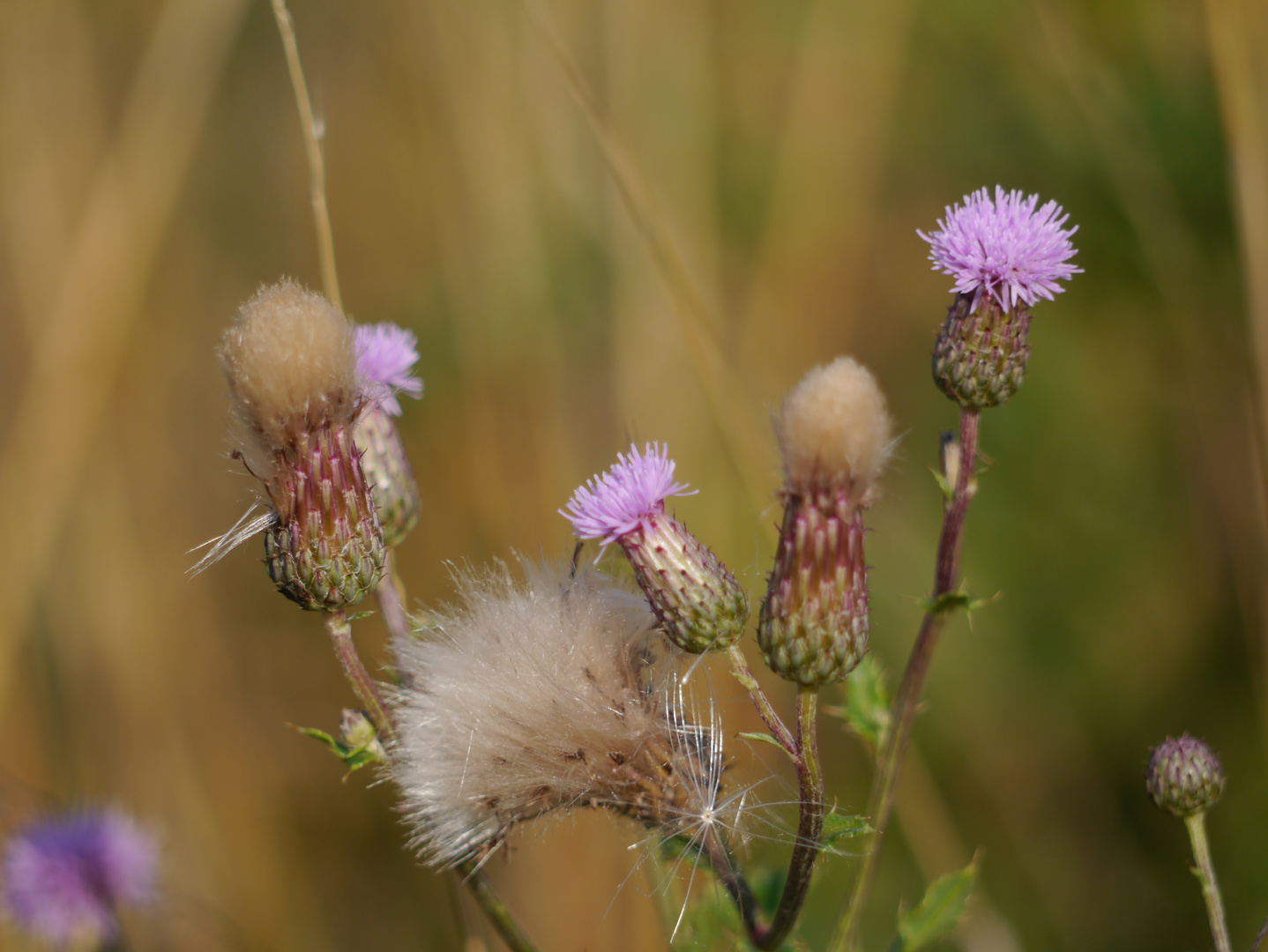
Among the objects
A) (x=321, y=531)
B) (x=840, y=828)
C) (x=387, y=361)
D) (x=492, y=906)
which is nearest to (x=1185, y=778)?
(x=840, y=828)

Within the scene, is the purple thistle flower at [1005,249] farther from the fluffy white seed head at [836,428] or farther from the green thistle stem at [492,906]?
the green thistle stem at [492,906]

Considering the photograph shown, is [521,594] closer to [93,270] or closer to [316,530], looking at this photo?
[316,530]

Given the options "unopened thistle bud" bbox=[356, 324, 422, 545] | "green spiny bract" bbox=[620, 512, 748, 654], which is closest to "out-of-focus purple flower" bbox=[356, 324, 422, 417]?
"unopened thistle bud" bbox=[356, 324, 422, 545]

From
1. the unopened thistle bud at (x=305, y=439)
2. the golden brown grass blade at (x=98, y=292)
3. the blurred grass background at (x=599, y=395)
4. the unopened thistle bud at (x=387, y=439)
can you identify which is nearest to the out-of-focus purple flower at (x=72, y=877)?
the blurred grass background at (x=599, y=395)

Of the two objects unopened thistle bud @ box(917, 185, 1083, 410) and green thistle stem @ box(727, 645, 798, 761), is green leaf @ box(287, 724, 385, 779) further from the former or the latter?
unopened thistle bud @ box(917, 185, 1083, 410)

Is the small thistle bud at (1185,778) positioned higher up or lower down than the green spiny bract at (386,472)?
lower down

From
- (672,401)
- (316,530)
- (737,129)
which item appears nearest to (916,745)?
(672,401)

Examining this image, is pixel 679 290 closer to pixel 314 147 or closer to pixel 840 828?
pixel 314 147
